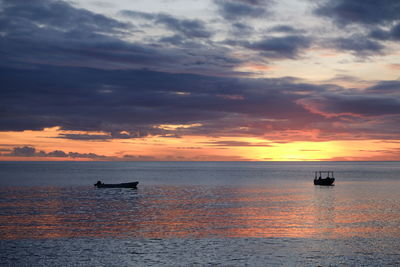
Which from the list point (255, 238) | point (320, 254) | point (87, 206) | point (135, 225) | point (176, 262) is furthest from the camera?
point (87, 206)

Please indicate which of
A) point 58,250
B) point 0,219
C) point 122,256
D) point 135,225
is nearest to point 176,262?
point 122,256

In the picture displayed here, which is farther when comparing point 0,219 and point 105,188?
point 105,188

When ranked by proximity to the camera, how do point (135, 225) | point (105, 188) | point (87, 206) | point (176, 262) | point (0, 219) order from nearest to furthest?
1. point (176, 262)
2. point (135, 225)
3. point (0, 219)
4. point (87, 206)
5. point (105, 188)

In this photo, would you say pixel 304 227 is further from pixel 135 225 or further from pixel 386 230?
pixel 135 225

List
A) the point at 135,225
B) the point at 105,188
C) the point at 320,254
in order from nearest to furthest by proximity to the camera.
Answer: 1. the point at 320,254
2. the point at 135,225
3. the point at 105,188

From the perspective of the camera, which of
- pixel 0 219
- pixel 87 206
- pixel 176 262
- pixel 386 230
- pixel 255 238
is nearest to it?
pixel 176 262

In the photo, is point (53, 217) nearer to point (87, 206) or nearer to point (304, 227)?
point (87, 206)

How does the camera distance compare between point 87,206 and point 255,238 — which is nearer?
point 255,238

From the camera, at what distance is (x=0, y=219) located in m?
59.3

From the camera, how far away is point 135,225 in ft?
182

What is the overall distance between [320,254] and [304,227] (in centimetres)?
1486

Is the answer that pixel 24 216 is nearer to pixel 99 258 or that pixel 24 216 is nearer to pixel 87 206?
pixel 87 206

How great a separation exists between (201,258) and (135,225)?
1971 cm

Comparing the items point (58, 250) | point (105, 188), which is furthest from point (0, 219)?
point (105, 188)
